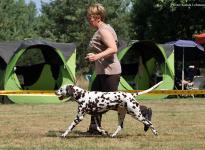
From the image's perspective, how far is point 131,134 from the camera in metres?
7.93

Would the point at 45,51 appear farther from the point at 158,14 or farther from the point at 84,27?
the point at 84,27

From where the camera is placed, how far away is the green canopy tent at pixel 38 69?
15.8 m

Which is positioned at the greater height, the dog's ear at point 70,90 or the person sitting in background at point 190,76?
the dog's ear at point 70,90

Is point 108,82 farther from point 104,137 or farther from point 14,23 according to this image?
point 14,23

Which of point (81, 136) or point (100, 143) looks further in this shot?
point (81, 136)

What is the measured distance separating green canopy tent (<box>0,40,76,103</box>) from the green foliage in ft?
38.7

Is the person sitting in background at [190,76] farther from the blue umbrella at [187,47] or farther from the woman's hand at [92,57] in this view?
the woman's hand at [92,57]

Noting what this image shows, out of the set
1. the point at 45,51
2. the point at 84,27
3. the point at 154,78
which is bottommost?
the point at 84,27

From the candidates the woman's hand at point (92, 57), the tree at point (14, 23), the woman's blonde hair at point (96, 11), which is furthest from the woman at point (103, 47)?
the tree at point (14, 23)

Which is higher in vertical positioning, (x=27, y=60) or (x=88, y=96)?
(x=88, y=96)

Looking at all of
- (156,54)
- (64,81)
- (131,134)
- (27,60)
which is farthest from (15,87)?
(27,60)

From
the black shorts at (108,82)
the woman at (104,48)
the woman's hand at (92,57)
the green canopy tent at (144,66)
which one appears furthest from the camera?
the green canopy tent at (144,66)

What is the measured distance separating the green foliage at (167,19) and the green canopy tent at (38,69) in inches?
465

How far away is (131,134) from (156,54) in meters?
10.8
